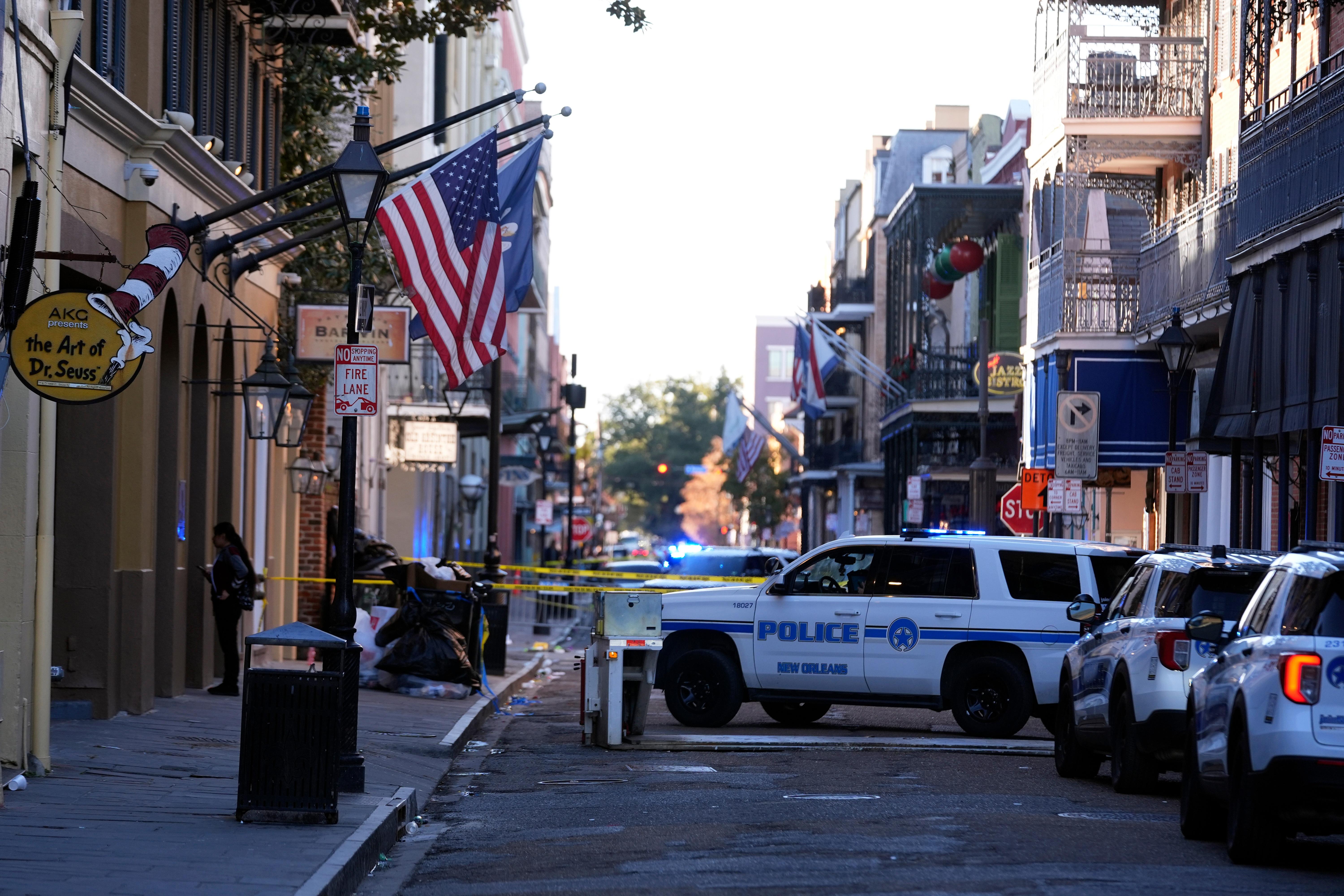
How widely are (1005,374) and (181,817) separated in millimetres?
35484

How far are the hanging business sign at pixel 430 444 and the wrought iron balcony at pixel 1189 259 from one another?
1609 centimetres

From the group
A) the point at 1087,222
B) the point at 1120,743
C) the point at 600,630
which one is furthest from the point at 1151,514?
the point at 1120,743

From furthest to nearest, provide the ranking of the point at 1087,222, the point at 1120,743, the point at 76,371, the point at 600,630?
the point at 1087,222, the point at 600,630, the point at 1120,743, the point at 76,371

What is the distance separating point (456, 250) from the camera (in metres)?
20.0

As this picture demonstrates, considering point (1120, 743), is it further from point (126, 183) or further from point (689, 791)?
point (126, 183)

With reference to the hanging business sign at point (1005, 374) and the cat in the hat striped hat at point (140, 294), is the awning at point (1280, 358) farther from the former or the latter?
the hanging business sign at point (1005, 374)

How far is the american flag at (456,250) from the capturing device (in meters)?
19.6

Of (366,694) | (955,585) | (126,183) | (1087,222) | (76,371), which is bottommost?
(366,694)

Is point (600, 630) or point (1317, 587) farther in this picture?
point (600, 630)

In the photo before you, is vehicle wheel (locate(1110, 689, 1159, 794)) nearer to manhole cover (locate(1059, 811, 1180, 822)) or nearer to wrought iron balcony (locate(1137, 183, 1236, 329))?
manhole cover (locate(1059, 811, 1180, 822))

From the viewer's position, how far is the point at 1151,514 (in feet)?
119

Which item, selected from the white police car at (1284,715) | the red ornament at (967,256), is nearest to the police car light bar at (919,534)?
the white police car at (1284,715)

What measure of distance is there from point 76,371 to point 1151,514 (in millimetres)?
27248

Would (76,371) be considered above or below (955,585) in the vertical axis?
above
